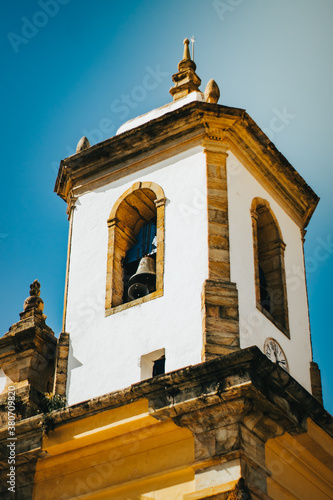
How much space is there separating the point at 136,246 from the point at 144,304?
165 centimetres

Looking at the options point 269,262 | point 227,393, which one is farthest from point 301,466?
point 269,262

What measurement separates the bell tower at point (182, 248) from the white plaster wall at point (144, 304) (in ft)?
0.05

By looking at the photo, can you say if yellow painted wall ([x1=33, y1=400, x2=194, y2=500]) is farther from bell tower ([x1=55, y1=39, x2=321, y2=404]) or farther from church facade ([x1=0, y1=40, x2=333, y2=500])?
bell tower ([x1=55, y1=39, x2=321, y2=404])

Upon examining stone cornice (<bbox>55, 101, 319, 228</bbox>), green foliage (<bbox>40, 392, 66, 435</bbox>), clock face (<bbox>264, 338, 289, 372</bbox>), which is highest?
stone cornice (<bbox>55, 101, 319, 228</bbox>)

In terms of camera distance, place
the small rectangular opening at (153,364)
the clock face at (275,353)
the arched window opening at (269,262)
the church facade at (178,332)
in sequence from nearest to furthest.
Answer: the church facade at (178,332) → the small rectangular opening at (153,364) → the clock face at (275,353) → the arched window opening at (269,262)

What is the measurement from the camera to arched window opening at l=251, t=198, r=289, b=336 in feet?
49.0

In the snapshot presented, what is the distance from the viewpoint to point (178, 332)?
13438 mm

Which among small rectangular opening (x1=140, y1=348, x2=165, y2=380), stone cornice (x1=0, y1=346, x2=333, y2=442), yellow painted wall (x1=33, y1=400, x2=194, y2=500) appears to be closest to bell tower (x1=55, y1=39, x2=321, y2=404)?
small rectangular opening (x1=140, y1=348, x2=165, y2=380)

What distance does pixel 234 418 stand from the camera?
1196 cm

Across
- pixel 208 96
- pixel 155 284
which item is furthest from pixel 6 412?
pixel 208 96

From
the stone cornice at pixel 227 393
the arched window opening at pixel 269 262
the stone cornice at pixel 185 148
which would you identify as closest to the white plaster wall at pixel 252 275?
the arched window opening at pixel 269 262

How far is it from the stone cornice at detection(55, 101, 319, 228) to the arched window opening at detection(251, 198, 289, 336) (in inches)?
20.9

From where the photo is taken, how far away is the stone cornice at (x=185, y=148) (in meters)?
15.1

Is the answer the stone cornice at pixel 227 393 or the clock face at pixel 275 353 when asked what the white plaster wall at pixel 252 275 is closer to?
the clock face at pixel 275 353
